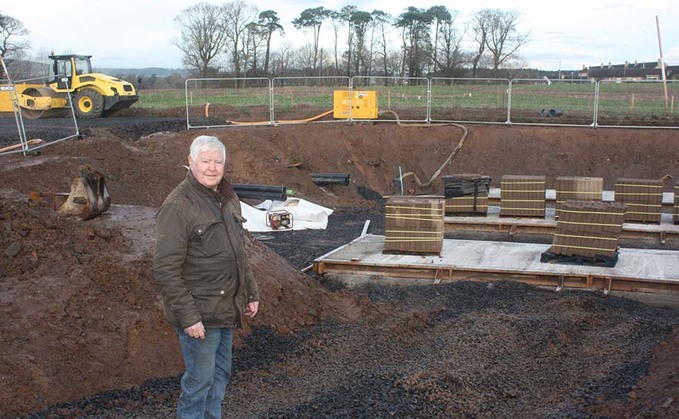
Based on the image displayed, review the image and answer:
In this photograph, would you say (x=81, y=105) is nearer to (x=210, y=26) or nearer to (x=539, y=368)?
(x=539, y=368)

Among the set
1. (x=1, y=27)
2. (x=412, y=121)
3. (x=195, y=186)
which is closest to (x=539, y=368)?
(x=195, y=186)

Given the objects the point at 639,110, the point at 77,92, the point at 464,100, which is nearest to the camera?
the point at 77,92

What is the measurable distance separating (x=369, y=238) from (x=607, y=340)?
19.4ft

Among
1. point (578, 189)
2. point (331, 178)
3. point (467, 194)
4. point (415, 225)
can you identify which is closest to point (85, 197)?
point (415, 225)

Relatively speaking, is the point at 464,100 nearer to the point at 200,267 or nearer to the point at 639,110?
the point at 639,110

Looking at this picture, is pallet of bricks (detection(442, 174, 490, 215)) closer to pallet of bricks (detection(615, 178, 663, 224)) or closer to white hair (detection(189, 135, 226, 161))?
pallet of bricks (detection(615, 178, 663, 224))

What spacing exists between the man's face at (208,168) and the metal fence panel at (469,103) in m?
17.7

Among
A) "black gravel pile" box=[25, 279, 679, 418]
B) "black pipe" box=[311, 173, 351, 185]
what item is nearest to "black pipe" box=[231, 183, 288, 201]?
"black pipe" box=[311, 173, 351, 185]

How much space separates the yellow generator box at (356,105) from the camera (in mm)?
21859

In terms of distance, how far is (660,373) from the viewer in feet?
19.7

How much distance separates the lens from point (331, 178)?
18.0 metres

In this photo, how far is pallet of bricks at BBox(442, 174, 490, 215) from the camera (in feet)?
48.0

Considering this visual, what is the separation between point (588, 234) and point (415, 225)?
8.89 feet

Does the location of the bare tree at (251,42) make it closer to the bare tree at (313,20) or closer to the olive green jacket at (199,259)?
the bare tree at (313,20)
